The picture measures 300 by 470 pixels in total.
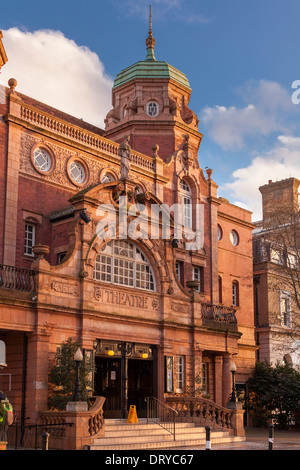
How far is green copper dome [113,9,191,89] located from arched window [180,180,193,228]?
6.77m

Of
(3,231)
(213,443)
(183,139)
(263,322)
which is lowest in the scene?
(213,443)

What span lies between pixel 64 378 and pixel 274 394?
706 inches

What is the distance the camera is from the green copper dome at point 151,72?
125ft

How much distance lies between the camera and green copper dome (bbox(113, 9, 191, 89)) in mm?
37969

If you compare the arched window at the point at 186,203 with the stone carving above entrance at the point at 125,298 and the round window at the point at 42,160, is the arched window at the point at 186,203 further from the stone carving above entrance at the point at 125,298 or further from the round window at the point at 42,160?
the round window at the point at 42,160

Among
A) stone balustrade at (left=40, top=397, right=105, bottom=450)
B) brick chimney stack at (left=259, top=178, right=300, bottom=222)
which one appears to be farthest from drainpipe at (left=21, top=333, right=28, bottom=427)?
brick chimney stack at (left=259, top=178, right=300, bottom=222)

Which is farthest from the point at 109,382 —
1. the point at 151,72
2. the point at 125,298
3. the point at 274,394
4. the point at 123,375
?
the point at 151,72

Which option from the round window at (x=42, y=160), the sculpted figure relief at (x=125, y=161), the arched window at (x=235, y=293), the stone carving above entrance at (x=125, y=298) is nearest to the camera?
the stone carving above entrance at (x=125, y=298)

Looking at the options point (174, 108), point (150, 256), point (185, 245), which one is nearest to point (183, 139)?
point (174, 108)

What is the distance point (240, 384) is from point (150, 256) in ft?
44.9

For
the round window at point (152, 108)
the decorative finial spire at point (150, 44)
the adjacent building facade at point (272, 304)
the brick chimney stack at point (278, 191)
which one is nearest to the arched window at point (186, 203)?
the round window at point (152, 108)

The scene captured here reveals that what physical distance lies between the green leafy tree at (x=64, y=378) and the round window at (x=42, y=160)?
28.7 ft
